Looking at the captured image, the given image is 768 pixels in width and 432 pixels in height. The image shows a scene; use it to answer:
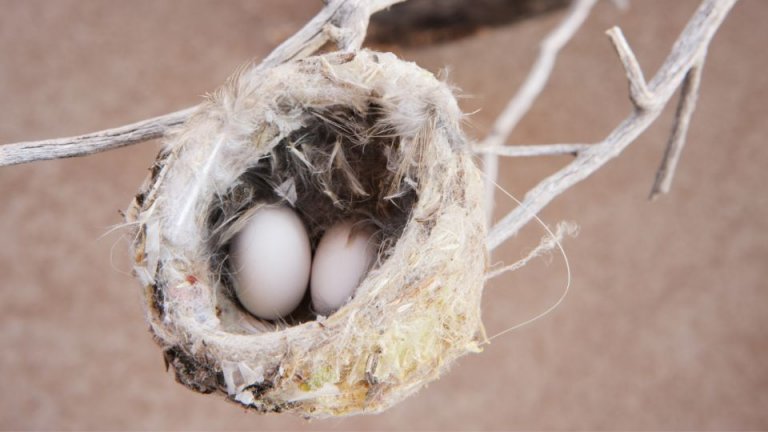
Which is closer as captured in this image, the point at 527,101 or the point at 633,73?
the point at 633,73

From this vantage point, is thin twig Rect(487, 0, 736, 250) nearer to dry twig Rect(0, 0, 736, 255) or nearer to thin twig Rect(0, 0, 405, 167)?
dry twig Rect(0, 0, 736, 255)

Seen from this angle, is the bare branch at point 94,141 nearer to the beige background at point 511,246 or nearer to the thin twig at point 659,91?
the thin twig at point 659,91

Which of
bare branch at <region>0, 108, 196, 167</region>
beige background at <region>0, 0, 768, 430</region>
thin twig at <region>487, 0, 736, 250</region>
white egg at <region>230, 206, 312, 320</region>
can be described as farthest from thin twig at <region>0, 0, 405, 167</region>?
beige background at <region>0, 0, 768, 430</region>

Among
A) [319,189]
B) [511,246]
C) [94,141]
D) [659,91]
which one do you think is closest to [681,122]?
[659,91]

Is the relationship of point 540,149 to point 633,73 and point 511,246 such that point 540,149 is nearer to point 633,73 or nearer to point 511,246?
point 633,73

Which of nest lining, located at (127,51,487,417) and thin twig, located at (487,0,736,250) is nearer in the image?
nest lining, located at (127,51,487,417)

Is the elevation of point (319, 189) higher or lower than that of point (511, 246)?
higher

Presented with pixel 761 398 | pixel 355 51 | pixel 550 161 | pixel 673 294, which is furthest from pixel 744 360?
pixel 355 51
